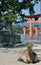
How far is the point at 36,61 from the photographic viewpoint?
5988 mm

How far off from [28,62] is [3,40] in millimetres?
7514

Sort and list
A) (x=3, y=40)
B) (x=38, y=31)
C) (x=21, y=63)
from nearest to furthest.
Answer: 1. (x=21, y=63)
2. (x=3, y=40)
3. (x=38, y=31)

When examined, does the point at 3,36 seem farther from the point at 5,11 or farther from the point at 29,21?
the point at 29,21

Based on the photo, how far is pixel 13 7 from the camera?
12.3 metres

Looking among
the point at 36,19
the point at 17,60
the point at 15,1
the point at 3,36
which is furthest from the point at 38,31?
the point at 17,60

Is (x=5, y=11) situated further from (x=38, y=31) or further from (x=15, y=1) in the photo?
(x=38, y=31)

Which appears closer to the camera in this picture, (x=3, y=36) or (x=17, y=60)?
(x=17, y=60)

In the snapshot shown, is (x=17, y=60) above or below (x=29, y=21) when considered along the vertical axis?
above

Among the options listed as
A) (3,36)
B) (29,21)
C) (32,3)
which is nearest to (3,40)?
(3,36)

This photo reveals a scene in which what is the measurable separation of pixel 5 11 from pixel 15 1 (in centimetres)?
79

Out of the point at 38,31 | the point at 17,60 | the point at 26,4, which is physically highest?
the point at 26,4

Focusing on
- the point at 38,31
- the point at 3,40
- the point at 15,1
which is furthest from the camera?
the point at 38,31

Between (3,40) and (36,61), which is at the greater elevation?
(36,61)

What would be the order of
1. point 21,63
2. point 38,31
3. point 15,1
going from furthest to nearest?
point 38,31 → point 15,1 → point 21,63
